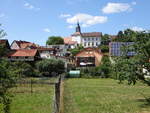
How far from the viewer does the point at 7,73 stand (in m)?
7.74

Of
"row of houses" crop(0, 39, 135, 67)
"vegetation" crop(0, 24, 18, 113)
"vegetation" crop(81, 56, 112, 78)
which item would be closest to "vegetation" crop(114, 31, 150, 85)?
"vegetation" crop(0, 24, 18, 113)

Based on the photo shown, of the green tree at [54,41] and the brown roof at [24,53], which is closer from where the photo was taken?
the brown roof at [24,53]

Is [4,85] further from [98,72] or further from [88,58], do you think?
[88,58]

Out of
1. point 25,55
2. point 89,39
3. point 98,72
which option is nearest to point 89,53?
point 25,55

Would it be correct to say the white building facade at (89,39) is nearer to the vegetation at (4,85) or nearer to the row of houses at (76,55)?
the row of houses at (76,55)

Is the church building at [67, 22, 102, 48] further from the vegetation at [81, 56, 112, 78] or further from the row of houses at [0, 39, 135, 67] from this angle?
the vegetation at [81, 56, 112, 78]

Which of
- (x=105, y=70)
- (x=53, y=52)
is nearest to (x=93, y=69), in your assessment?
(x=105, y=70)

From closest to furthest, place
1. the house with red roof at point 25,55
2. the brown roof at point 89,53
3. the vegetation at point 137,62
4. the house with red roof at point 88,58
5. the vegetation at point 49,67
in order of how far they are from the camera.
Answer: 1. the vegetation at point 137,62
2. the vegetation at point 49,67
3. the house with red roof at point 25,55
4. the house with red roof at point 88,58
5. the brown roof at point 89,53

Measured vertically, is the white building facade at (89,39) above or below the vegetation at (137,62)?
above

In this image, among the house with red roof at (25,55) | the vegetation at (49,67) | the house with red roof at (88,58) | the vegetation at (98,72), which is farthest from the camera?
the house with red roof at (88,58)

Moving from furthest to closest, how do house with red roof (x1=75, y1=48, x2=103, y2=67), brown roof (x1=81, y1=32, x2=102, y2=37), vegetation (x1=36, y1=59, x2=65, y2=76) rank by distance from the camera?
1. brown roof (x1=81, y1=32, x2=102, y2=37)
2. house with red roof (x1=75, y1=48, x2=103, y2=67)
3. vegetation (x1=36, y1=59, x2=65, y2=76)

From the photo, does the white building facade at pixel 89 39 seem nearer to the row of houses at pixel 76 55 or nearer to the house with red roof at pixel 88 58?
the row of houses at pixel 76 55

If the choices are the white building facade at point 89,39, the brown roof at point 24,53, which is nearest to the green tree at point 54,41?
the white building facade at point 89,39

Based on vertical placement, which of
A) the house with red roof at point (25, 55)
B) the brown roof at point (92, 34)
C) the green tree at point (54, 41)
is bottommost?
the house with red roof at point (25, 55)
